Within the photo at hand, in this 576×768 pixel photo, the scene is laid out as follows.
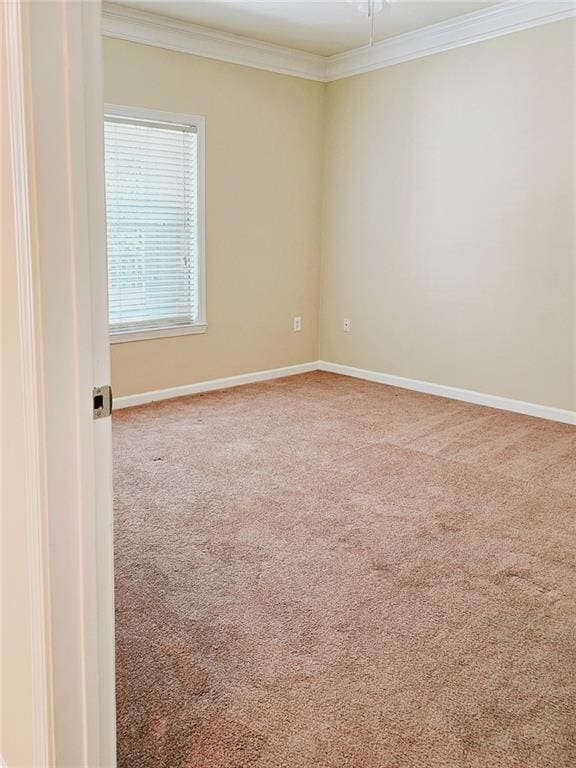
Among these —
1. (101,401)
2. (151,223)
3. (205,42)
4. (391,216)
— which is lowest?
(101,401)

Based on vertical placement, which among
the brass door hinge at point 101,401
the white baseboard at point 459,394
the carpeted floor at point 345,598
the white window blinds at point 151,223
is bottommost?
the carpeted floor at point 345,598

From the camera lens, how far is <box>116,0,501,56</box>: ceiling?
421cm

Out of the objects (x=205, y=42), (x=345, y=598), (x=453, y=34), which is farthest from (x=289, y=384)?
(x=345, y=598)

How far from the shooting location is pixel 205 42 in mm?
4746

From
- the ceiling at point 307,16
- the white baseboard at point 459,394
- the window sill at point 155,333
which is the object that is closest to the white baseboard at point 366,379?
the white baseboard at point 459,394

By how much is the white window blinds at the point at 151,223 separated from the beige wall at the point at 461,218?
139 cm

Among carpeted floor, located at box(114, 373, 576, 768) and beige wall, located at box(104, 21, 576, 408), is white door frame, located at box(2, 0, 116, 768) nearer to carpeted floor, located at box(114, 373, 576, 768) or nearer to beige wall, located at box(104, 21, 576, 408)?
carpeted floor, located at box(114, 373, 576, 768)

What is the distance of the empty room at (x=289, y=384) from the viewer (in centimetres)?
111

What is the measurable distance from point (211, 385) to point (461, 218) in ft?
7.36

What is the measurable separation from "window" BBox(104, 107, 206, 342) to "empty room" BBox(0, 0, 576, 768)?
0.02 m

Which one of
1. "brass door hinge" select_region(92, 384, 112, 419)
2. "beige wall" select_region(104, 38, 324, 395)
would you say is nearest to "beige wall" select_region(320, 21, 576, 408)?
"beige wall" select_region(104, 38, 324, 395)

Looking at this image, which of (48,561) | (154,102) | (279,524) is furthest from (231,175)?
(48,561)

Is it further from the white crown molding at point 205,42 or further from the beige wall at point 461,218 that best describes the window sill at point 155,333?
the white crown molding at point 205,42

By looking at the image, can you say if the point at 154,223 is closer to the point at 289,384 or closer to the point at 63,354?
the point at 289,384
